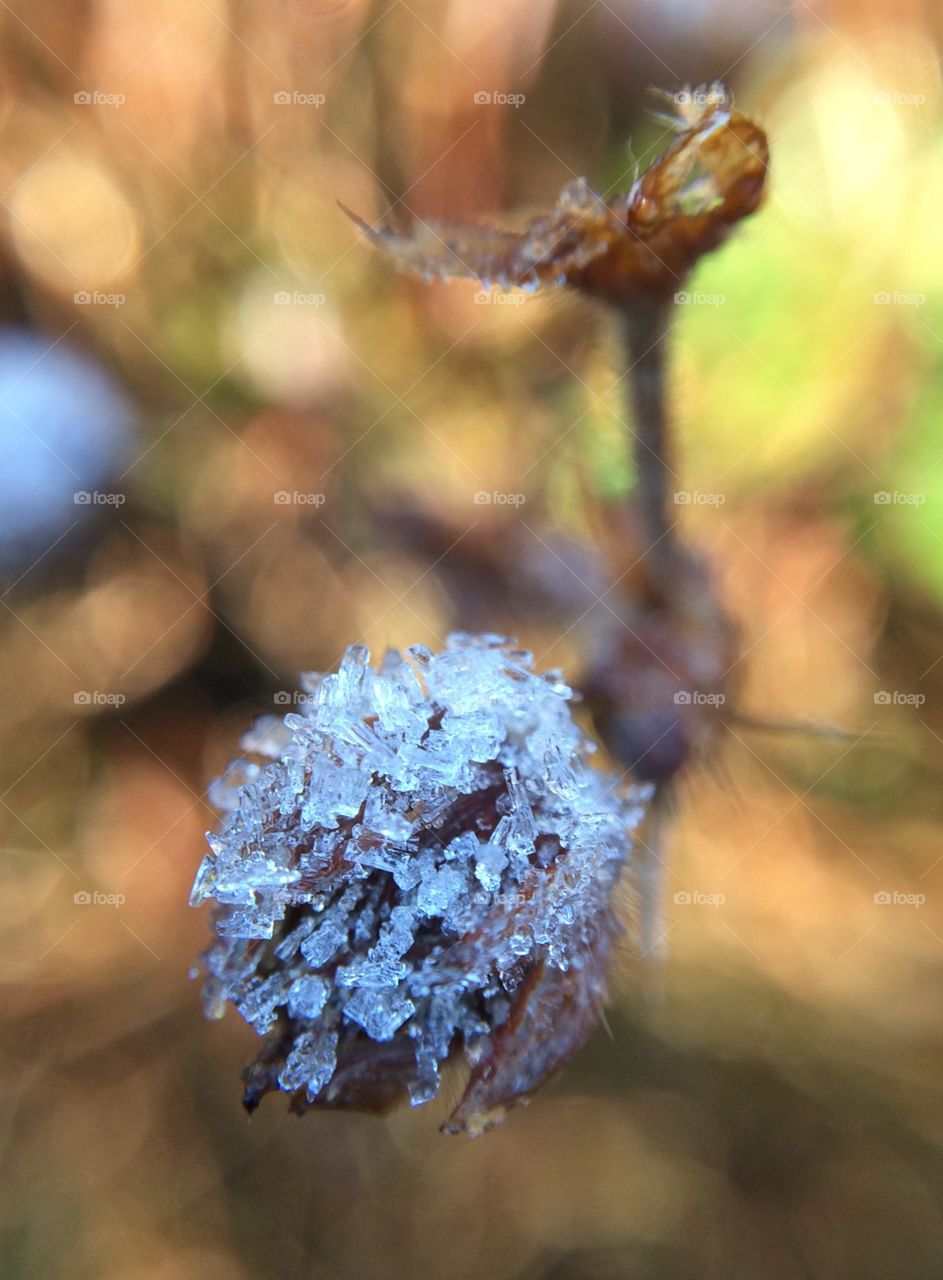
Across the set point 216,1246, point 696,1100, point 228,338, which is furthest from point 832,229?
point 216,1246

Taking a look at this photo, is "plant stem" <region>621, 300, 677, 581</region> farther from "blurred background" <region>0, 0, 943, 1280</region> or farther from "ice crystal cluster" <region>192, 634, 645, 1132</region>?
"ice crystal cluster" <region>192, 634, 645, 1132</region>

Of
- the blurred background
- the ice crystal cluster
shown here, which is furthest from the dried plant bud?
the ice crystal cluster

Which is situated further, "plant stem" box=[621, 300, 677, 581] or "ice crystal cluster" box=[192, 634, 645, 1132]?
"plant stem" box=[621, 300, 677, 581]

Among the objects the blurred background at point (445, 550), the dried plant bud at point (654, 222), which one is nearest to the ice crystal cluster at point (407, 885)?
the blurred background at point (445, 550)

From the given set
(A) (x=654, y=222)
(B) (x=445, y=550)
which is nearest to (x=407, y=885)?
(B) (x=445, y=550)

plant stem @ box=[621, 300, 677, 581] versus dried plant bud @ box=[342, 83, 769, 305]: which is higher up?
dried plant bud @ box=[342, 83, 769, 305]

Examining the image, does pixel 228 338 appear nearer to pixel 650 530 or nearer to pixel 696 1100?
pixel 650 530

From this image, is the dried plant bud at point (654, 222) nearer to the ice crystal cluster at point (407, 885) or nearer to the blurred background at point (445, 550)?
the blurred background at point (445, 550)
